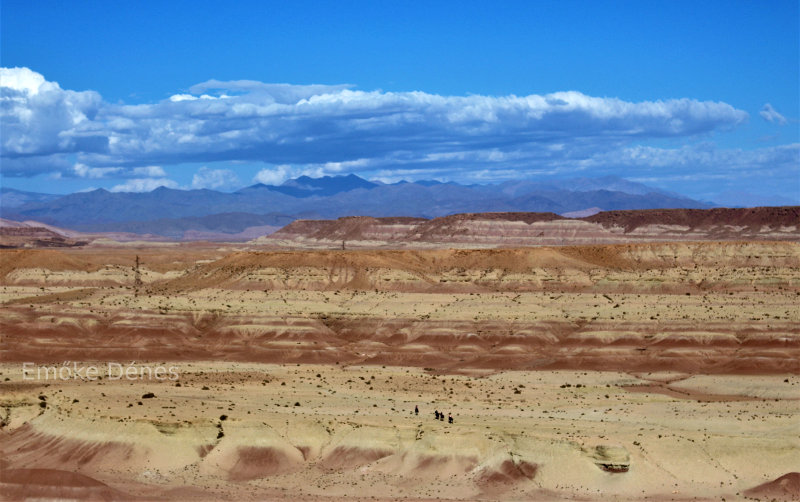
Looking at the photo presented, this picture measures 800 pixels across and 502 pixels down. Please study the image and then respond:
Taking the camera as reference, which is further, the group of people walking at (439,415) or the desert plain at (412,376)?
the group of people walking at (439,415)

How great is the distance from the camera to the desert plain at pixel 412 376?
48.4m

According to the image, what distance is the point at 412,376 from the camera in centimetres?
7938

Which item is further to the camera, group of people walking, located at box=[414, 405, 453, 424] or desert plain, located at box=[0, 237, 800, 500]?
group of people walking, located at box=[414, 405, 453, 424]

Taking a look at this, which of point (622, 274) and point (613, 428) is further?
point (622, 274)

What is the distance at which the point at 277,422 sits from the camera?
53750 mm

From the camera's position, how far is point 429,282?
13075 cm

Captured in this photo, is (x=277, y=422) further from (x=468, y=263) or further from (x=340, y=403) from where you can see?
(x=468, y=263)

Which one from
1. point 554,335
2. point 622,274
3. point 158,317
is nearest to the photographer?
point 554,335

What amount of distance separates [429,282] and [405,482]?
272 feet

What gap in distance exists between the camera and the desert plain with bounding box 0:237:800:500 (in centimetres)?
4841

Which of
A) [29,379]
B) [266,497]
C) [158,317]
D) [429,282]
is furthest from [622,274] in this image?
[266,497]

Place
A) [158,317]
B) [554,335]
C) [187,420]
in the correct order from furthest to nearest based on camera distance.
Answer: [158,317] < [554,335] < [187,420]

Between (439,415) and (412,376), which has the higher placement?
(439,415)

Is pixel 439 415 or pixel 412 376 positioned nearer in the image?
pixel 439 415
